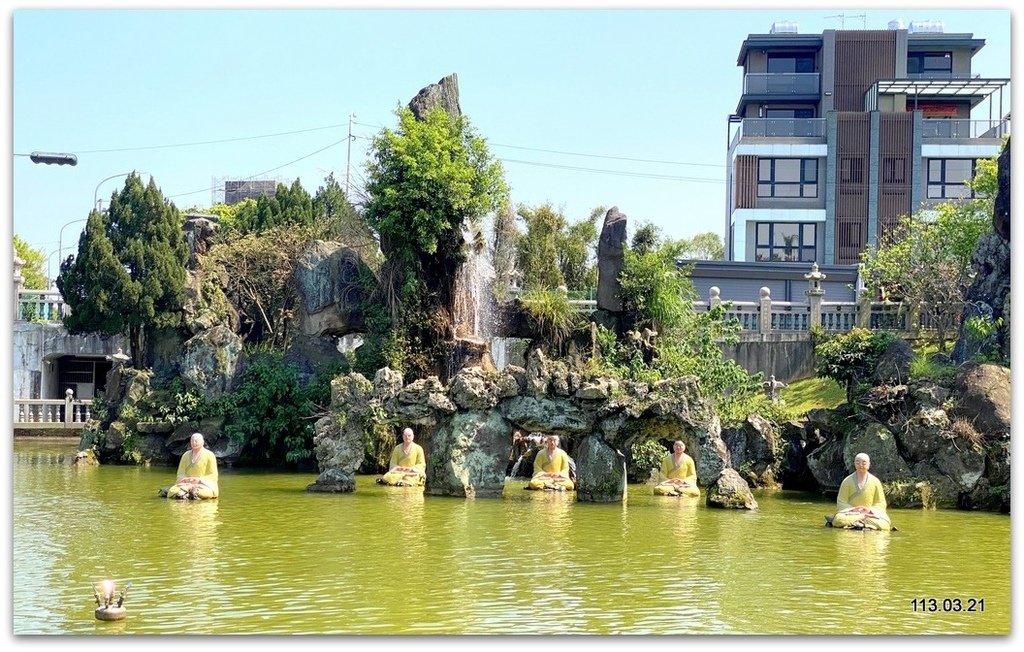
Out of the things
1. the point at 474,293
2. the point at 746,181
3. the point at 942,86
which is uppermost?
the point at 942,86

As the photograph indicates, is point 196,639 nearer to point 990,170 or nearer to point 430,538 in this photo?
point 430,538

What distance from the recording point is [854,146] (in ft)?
149

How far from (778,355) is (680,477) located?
9.17m

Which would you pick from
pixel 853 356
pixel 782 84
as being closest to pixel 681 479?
pixel 853 356

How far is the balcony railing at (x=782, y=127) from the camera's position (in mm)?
45250

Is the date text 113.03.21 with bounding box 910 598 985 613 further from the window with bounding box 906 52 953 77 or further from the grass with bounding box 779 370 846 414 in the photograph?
the window with bounding box 906 52 953 77

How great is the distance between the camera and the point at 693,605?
11.5 metres

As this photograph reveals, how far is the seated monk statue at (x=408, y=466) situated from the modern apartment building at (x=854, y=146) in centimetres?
2680

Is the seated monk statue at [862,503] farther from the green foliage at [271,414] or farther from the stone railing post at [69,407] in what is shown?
the stone railing post at [69,407]

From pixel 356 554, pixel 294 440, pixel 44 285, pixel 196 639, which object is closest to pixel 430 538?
pixel 356 554

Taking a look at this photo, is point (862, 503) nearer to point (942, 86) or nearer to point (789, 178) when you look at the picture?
point (789, 178)

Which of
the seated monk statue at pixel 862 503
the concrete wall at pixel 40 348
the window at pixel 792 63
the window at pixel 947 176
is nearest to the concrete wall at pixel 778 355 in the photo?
the seated monk statue at pixel 862 503

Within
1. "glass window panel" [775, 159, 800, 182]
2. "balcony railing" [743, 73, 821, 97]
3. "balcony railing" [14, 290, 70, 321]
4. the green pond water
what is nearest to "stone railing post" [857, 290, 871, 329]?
the green pond water

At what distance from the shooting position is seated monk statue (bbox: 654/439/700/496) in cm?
2006
